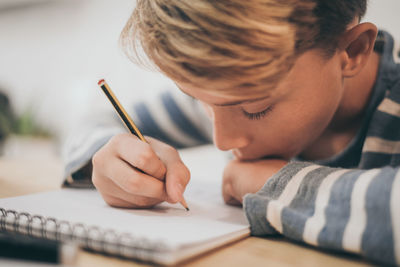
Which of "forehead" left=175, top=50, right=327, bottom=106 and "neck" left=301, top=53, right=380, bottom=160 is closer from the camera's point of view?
"forehead" left=175, top=50, right=327, bottom=106

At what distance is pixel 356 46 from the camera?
1.45ft

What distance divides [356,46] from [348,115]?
0.18 meters

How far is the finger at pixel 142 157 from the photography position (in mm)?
375

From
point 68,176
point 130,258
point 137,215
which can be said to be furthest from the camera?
point 68,176

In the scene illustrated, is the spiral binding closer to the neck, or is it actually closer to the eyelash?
the eyelash

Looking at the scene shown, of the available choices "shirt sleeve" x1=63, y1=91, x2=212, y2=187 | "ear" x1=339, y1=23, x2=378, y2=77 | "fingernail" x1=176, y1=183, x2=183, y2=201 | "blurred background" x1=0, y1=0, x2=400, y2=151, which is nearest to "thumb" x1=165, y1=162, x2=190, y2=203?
"fingernail" x1=176, y1=183, x2=183, y2=201

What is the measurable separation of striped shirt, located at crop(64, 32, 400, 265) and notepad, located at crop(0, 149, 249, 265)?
47mm

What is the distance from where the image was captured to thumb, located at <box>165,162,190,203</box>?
14.5 inches

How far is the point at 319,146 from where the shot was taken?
64cm

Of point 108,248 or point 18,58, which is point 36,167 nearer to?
point 108,248

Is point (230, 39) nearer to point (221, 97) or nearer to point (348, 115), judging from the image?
point (221, 97)

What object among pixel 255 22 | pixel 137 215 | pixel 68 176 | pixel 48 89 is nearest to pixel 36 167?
pixel 68 176

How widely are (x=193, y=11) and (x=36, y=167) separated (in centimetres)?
70

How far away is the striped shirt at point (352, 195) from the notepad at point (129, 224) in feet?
0.15
